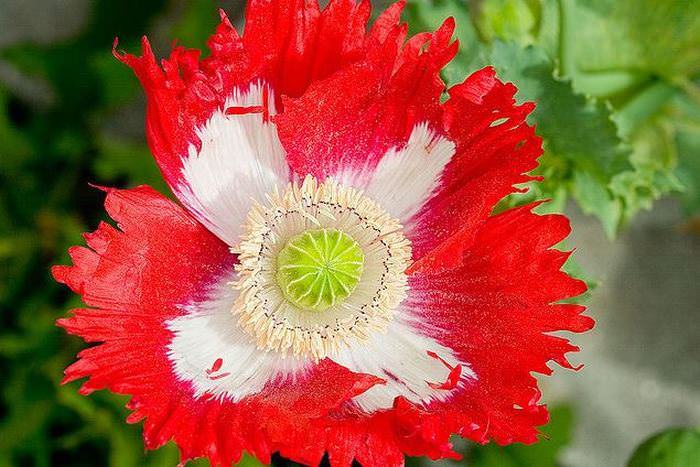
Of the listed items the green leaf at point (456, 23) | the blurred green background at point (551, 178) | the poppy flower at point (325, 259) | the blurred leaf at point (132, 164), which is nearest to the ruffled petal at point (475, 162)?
the poppy flower at point (325, 259)

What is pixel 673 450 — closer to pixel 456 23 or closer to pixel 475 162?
pixel 475 162

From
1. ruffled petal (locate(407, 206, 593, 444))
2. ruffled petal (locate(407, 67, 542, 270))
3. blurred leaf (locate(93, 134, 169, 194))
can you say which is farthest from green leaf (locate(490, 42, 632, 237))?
blurred leaf (locate(93, 134, 169, 194))

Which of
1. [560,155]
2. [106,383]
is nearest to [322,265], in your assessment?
[106,383]

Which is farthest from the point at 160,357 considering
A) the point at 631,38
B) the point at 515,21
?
the point at 631,38

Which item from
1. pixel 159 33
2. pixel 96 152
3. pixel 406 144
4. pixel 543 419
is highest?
pixel 159 33

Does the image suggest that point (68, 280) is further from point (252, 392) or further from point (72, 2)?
point (72, 2)

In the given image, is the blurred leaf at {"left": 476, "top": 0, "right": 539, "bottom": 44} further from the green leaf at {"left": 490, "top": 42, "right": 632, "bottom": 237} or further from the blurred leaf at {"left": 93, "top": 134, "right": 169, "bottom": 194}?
the blurred leaf at {"left": 93, "top": 134, "right": 169, "bottom": 194}

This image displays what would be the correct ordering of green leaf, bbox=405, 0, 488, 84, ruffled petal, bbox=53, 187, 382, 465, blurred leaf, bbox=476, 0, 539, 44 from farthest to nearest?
blurred leaf, bbox=476, 0, 539, 44 < green leaf, bbox=405, 0, 488, 84 < ruffled petal, bbox=53, 187, 382, 465
